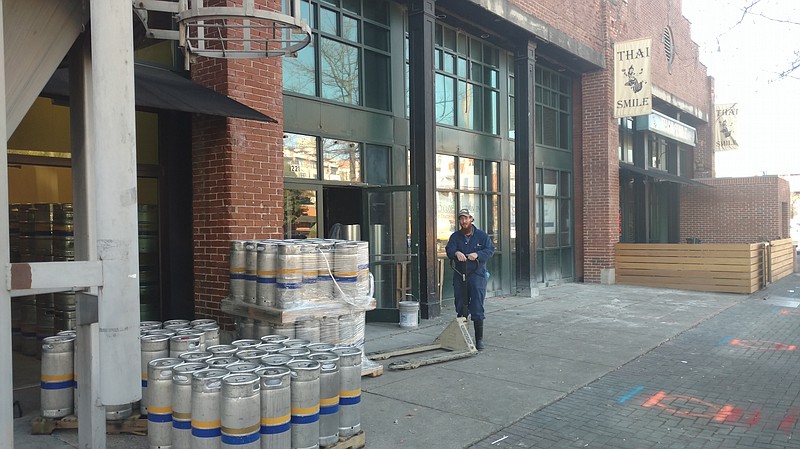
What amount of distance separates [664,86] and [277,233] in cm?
1753

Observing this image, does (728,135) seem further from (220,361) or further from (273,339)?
(220,361)

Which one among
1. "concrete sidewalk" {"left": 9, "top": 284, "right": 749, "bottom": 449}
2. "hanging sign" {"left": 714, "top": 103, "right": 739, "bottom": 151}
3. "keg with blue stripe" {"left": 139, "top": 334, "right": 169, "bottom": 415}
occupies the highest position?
"hanging sign" {"left": 714, "top": 103, "right": 739, "bottom": 151}

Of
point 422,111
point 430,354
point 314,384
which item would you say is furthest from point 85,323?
point 422,111

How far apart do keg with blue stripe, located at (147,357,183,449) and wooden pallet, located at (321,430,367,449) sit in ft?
3.66

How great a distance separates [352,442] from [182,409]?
4.17ft

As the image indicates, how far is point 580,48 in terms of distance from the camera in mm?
15039

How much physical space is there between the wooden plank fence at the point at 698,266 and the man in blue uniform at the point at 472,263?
9.00 m

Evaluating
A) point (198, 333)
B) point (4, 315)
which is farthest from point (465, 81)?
point (4, 315)

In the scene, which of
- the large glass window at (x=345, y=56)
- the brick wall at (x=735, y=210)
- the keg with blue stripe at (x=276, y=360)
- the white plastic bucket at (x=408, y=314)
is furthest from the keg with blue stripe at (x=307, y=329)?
the brick wall at (x=735, y=210)

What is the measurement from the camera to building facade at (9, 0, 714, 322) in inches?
284

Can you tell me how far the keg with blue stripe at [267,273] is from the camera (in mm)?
5699

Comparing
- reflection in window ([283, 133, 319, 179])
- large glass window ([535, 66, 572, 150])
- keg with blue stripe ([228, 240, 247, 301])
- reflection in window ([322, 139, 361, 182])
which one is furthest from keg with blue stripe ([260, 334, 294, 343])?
large glass window ([535, 66, 572, 150])

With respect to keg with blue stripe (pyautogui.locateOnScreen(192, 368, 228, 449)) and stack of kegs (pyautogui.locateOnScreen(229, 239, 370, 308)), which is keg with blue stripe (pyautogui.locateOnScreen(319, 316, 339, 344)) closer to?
stack of kegs (pyautogui.locateOnScreen(229, 239, 370, 308))

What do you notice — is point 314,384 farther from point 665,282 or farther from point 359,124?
point 665,282
